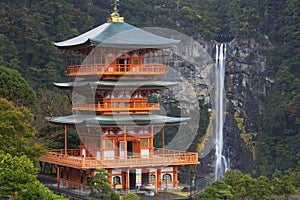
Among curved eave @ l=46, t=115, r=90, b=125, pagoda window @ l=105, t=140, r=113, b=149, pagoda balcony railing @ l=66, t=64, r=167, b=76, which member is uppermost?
pagoda balcony railing @ l=66, t=64, r=167, b=76

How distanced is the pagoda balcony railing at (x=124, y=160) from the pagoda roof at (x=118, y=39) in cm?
433

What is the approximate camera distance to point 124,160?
30.0m

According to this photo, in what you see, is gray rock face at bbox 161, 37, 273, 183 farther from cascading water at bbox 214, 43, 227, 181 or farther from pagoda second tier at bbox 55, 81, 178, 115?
pagoda second tier at bbox 55, 81, 178, 115

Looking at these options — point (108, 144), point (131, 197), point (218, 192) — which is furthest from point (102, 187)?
point (218, 192)

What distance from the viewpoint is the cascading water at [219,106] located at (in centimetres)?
7153

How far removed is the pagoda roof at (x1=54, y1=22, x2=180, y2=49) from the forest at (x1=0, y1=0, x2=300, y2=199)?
476cm

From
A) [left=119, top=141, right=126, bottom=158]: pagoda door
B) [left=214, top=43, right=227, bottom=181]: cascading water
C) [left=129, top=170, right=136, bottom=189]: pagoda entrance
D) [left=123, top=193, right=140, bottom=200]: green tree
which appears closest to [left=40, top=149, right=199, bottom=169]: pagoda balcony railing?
[left=119, top=141, right=126, bottom=158]: pagoda door

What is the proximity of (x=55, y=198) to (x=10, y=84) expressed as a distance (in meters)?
15.2

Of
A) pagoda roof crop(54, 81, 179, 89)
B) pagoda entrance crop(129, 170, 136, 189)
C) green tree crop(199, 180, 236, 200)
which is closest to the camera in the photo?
green tree crop(199, 180, 236, 200)

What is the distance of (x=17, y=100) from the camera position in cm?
3809

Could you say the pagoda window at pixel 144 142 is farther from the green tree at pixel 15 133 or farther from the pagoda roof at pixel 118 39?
the green tree at pixel 15 133

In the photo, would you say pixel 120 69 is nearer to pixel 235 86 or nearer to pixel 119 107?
pixel 119 107

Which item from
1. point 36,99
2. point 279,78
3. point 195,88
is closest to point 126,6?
point 195,88

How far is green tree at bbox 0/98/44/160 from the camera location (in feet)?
93.6
